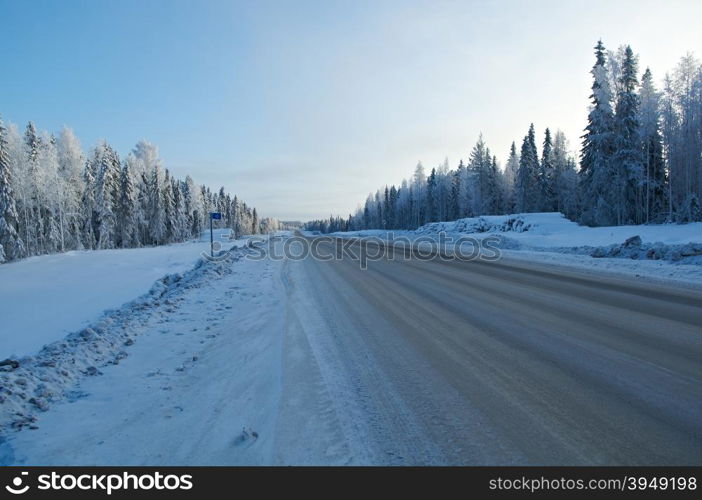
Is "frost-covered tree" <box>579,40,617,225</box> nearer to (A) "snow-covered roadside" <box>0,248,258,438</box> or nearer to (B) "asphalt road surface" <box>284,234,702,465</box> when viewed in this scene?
(B) "asphalt road surface" <box>284,234,702,465</box>

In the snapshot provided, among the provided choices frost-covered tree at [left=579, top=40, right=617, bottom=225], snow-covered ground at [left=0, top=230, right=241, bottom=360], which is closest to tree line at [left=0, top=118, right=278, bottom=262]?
snow-covered ground at [left=0, top=230, right=241, bottom=360]

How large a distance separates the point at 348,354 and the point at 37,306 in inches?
397

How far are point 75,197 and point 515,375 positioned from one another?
56.1 m

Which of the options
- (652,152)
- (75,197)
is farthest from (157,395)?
(75,197)

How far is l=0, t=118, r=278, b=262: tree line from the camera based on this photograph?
3647 cm

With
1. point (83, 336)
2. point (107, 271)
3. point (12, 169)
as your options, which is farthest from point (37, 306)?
point (12, 169)

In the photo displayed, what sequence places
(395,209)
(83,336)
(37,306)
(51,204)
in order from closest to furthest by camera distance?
(83,336), (37,306), (51,204), (395,209)

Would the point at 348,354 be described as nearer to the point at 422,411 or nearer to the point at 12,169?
the point at 422,411

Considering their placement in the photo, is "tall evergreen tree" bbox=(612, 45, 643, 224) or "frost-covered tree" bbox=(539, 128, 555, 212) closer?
"tall evergreen tree" bbox=(612, 45, 643, 224)

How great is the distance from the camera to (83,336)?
5.95 meters
